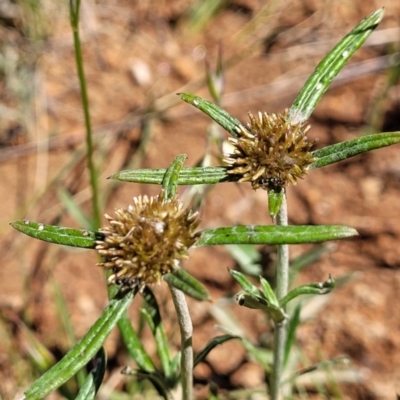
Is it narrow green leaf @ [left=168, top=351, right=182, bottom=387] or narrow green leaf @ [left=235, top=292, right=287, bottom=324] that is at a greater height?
narrow green leaf @ [left=235, top=292, right=287, bottom=324]

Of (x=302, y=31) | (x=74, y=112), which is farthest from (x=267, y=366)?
(x=302, y=31)

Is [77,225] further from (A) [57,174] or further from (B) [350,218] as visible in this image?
(B) [350,218]

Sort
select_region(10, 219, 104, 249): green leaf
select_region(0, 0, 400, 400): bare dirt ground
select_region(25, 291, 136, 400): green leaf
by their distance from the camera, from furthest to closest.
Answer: select_region(0, 0, 400, 400): bare dirt ground → select_region(10, 219, 104, 249): green leaf → select_region(25, 291, 136, 400): green leaf

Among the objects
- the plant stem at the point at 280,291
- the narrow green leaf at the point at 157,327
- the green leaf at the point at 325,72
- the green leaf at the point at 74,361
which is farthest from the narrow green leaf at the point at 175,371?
the green leaf at the point at 325,72

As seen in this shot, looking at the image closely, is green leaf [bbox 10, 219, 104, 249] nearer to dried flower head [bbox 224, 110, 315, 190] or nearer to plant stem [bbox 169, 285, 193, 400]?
plant stem [bbox 169, 285, 193, 400]

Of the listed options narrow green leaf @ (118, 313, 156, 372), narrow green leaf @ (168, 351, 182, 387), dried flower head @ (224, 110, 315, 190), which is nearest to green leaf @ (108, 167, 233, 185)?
dried flower head @ (224, 110, 315, 190)

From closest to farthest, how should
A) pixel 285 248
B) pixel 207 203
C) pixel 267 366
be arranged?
pixel 285 248
pixel 267 366
pixel 207 203

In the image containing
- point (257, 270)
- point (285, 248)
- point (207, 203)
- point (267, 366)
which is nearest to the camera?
point (285, 248)

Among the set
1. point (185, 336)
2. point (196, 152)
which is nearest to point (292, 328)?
point (185, 336)
